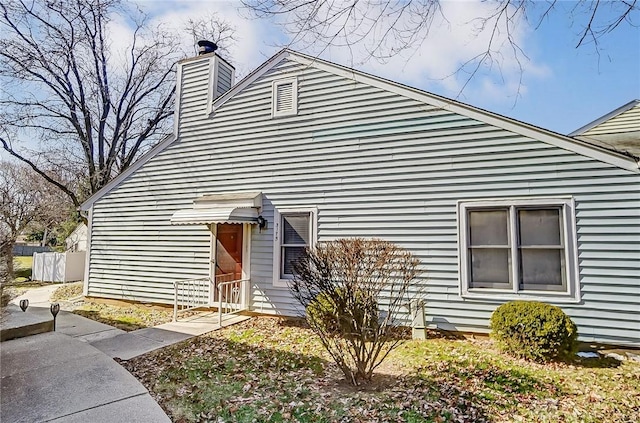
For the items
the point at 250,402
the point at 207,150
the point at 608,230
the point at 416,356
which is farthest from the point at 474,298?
the point at 207,150

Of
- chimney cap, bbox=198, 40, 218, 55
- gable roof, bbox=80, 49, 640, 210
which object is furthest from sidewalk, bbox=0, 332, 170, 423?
chimney cap, bbox=198, 40, 218, 55

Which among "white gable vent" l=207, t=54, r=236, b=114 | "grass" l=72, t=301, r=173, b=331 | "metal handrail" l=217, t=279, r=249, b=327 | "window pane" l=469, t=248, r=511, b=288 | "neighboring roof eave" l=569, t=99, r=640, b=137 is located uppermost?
"white gable vent" l=207, t=54, r=236, b=114

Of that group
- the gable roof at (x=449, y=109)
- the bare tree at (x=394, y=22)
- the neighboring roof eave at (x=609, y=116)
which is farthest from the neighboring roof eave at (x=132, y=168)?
the neighboring roof eave at (x=609, y=116)

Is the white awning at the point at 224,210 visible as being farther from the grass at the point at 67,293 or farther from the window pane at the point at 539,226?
the grass at the point at 67,293

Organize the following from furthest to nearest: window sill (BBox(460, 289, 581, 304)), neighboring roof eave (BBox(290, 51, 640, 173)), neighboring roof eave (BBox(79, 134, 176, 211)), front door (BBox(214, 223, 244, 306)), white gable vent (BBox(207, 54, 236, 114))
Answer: neighboring roof eave (BBox(79, 134, 176, 211)) < white gable vent (BBox(207, 54, 236, 114)) < front door (BBox(214, 223, 244, 306)) < window sill (BBox(460, 289, 581, 304)) < neighboring roof eave (BBox(290, 51, 640, 173))

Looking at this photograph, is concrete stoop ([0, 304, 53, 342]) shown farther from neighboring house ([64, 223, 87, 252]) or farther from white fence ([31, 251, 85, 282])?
neighboring house ([64, 223, 87, 252])

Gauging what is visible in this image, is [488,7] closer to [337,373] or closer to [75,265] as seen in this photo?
[337,373]

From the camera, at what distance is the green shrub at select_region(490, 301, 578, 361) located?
5262 millimetres

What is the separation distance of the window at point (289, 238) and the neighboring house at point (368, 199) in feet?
0.11

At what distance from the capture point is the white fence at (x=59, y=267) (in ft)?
55.0

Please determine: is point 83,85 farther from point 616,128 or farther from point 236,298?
point 616,128

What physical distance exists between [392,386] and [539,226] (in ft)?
13.3

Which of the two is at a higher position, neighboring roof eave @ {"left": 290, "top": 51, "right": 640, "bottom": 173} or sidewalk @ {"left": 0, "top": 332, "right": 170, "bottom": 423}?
neighboring roof eave @ {"left": 290, "top": 51, "right": 640, "bottom": 173}

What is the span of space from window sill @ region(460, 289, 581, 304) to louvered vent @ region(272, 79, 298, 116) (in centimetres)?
556
